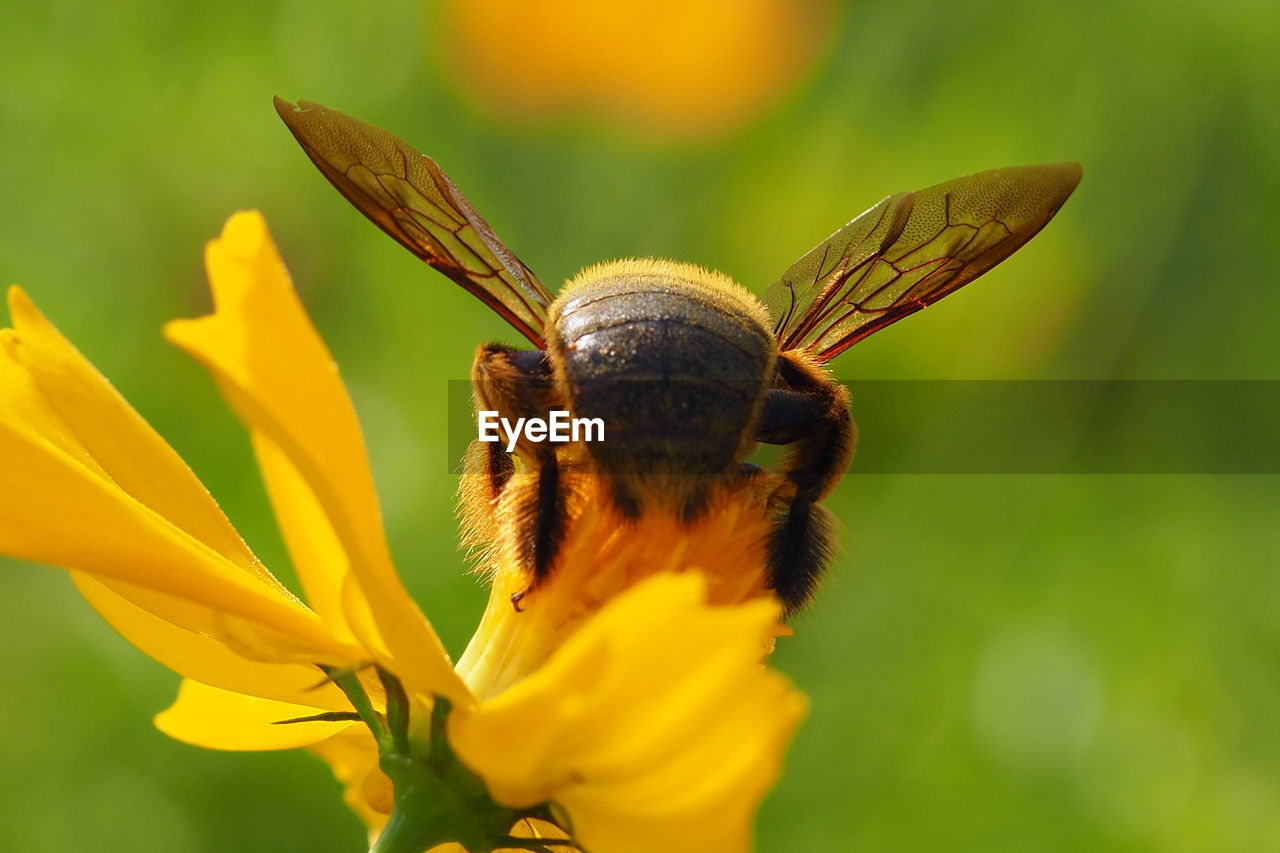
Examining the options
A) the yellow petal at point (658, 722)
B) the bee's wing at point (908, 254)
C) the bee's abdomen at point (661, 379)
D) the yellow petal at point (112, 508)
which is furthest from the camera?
the bee's wing at point (908, 254)

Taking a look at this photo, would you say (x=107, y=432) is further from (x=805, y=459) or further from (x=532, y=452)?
(x=805, y=459)

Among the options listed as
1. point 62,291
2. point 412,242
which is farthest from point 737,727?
point 62,291

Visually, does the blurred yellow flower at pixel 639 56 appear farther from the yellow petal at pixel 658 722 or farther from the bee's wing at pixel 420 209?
the yellow petal at pixel 658 722

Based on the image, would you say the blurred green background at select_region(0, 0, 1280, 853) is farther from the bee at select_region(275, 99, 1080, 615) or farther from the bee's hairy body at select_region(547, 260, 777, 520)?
the bee's hairy body at select_region(547, 260, 777, 520)

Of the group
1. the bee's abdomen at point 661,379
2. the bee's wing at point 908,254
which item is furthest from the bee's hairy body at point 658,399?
the bee's wing at point 908,254

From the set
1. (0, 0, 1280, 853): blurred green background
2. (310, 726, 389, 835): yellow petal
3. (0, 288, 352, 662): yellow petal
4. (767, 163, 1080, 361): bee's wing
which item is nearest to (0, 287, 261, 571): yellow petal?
(0, 288, 352, 662): yellow petal

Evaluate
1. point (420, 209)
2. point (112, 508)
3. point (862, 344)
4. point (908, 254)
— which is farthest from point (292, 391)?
point (862, 344)
